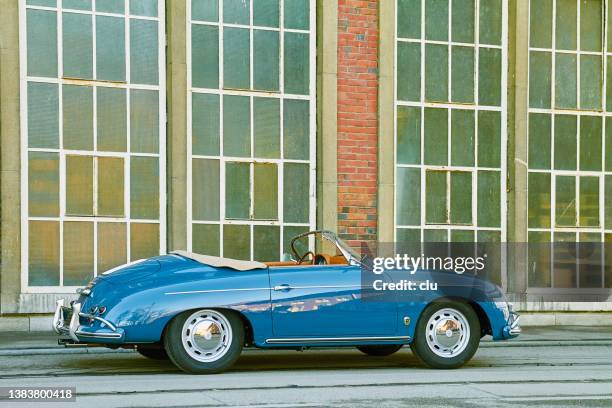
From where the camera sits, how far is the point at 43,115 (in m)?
14.4

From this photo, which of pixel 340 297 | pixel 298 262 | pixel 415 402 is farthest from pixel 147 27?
pixel 415 402

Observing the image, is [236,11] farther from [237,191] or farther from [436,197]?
[436,197]

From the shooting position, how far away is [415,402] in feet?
26.5

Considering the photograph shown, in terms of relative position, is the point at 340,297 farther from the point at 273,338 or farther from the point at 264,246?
the point at 264,246

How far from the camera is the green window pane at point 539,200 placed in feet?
57.1

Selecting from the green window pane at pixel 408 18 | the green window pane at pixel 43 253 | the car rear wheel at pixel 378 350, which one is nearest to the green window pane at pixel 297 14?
the green window pane at pixel 408 18

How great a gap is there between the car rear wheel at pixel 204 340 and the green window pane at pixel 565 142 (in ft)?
30.7

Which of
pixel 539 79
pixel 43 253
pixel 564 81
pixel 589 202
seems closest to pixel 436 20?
pixel 539 79

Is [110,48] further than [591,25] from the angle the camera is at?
No

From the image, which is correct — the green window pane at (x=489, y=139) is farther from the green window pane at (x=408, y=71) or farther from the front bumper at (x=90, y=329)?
the front bumper at (x=90, y=329)

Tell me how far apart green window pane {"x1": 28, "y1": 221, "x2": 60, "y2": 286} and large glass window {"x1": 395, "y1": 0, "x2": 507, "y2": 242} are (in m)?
5.30

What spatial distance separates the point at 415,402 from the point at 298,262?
10.3 feet

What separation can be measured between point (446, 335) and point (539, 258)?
24.4 feet

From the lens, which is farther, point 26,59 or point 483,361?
point 26,59
